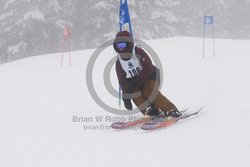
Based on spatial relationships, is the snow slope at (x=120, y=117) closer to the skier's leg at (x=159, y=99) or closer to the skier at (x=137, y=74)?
the skier's leg at (x=159, y=99)

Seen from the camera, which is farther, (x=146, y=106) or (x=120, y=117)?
(x=120, y=117)

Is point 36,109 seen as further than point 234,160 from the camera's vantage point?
Yes

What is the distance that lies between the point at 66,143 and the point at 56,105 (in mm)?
3324

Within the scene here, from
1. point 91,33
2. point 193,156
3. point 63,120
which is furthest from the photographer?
point 91,33

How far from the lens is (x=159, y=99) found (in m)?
6.60

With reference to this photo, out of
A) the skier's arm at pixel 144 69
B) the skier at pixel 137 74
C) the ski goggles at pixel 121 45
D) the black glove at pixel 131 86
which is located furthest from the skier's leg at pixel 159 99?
the ski goggles at pixel 121 45

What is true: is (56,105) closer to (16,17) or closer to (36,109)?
(36,109)

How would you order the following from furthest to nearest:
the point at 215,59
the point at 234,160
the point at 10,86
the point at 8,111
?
the point at 215,59
the point at 10,86
the point at 8,111
the point at 234,160

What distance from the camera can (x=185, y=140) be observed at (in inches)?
200

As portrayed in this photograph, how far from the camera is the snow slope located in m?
4.69

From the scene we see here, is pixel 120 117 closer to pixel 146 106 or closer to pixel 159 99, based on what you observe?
pixel 146 106

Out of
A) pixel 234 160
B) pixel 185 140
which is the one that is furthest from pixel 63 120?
pixel 234 160

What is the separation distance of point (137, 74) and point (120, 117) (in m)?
1.24

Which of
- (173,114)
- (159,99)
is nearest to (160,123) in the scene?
(173,114)
